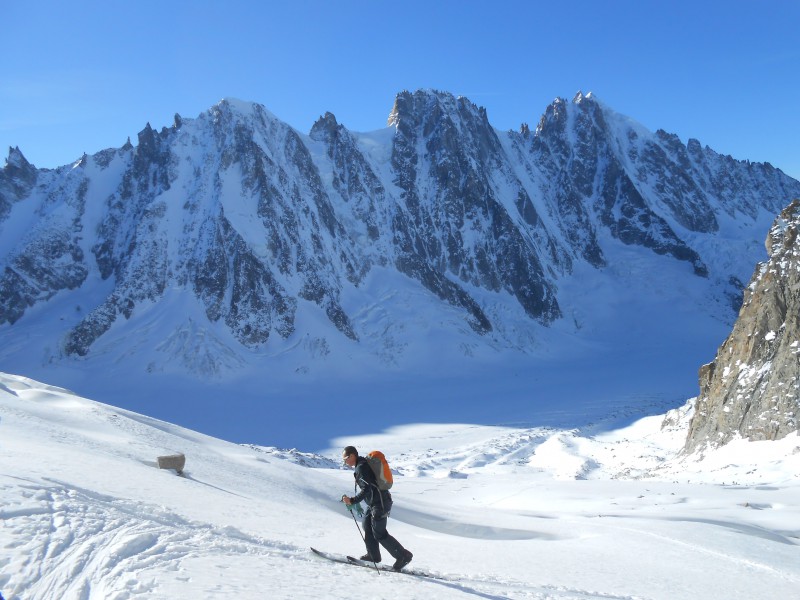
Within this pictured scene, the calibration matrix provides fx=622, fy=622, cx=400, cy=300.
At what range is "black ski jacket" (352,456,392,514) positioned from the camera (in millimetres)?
8438

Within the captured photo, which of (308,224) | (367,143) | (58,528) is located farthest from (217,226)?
(58,528)

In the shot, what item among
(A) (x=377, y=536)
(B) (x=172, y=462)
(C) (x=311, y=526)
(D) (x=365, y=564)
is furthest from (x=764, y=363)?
(D) (x=365, y=564)

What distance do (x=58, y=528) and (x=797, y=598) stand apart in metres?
10.6

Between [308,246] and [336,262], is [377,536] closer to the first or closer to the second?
[308,246]

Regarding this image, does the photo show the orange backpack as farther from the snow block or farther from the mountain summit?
the mountain summit

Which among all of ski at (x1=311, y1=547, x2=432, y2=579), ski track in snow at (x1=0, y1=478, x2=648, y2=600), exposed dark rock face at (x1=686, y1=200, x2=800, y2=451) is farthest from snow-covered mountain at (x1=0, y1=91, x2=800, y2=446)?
ski at (x1=311, y1=547, x2=432, y2=579)

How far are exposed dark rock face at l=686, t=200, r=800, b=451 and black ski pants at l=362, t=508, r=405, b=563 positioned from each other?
22423 millimetres

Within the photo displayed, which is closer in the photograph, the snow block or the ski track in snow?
the ski track in snow

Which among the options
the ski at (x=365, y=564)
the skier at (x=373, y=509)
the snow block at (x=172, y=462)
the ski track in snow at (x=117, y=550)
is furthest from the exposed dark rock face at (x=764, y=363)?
the snow block at (x=172, y=462)

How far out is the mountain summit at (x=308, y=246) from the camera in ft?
268

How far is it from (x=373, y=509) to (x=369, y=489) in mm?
326

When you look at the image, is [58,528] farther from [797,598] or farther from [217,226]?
[217,226]

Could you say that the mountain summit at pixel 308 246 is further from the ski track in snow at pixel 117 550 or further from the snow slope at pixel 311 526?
the ski track in snow at pixel 117 550

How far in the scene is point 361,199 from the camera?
10150 centimetres
